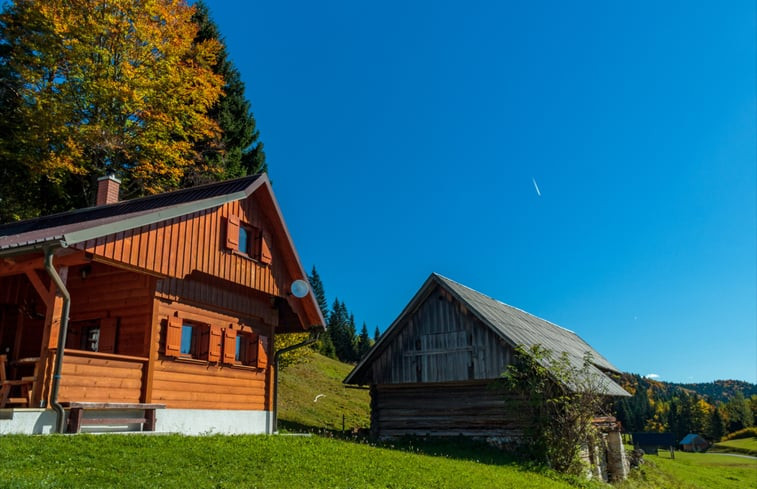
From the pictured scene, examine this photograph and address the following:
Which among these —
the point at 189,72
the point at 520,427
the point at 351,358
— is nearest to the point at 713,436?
the point at 351,358

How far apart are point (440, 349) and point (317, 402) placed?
18.4 meters

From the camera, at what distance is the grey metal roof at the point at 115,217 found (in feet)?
35.3

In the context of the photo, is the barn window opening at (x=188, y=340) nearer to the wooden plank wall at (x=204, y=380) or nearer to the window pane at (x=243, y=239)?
the wooden plank wall at (x=204, y=380)

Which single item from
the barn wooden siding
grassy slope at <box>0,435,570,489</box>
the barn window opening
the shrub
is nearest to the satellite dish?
the barn window opening

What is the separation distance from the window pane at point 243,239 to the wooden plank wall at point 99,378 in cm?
476

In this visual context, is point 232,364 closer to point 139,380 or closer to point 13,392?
point 139,380

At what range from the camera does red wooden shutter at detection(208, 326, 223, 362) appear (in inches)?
603

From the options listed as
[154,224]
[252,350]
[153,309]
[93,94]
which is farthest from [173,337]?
[93,94]

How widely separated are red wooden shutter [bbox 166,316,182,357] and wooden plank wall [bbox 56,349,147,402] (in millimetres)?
809

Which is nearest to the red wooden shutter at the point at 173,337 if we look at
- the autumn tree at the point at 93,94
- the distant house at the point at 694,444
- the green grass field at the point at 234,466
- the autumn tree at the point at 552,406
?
the green grass field at the point at 234,466

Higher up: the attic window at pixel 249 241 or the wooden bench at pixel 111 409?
the attic window at pixel 249 241

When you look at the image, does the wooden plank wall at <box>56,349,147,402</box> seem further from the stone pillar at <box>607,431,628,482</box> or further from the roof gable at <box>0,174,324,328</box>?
the stone pillar at <box>607,431,628,482</box>

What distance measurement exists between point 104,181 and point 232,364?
7.66 metres

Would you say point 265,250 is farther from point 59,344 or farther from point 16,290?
point 59,344
